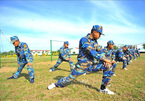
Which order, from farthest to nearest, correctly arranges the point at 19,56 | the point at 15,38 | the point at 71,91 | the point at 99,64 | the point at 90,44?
the point at 19,56 < the point at 15,38 < the point at 71,91 < the point at 99,64 < the point at 90,44

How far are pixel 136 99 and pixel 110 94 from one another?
76 cm

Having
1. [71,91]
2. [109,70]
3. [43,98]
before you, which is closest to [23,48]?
[43,98]

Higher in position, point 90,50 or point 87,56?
point 90,50

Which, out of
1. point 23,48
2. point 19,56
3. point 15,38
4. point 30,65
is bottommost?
point 30,65

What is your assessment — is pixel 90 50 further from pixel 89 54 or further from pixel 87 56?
pixel 87 56

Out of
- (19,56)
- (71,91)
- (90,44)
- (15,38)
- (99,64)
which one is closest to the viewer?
(90,44)

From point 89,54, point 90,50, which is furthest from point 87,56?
point 90,50

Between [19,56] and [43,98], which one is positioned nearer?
[43,98]

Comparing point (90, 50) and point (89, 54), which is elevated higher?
point (90, 50)

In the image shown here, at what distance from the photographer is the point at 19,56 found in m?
5.25

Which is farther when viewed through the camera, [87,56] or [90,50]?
[87,56]

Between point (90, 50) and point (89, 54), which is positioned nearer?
point (90, 50)

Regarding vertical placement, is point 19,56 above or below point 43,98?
above

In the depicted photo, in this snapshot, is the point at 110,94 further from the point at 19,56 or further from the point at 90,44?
the point at 19,56
